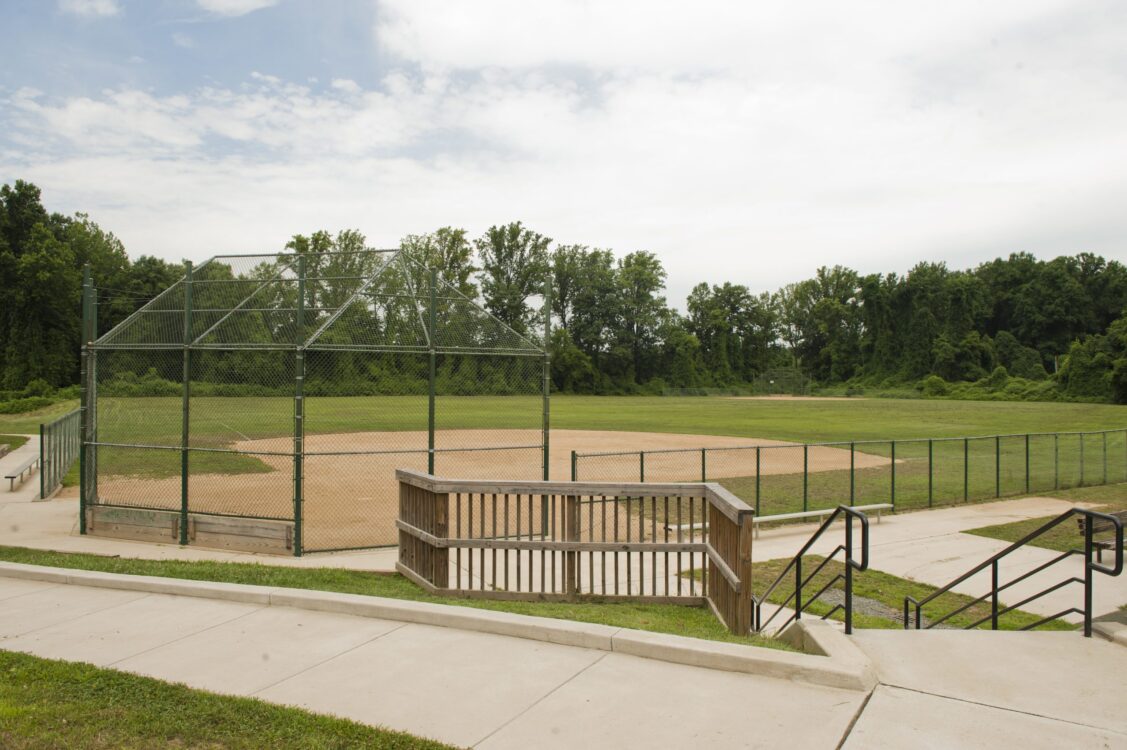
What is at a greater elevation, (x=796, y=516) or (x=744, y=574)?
(x=744, y=574)

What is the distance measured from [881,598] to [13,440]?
30.5 meters

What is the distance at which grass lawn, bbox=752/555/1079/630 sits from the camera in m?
8.81

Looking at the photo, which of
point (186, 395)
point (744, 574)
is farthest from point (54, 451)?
point (744, 574)

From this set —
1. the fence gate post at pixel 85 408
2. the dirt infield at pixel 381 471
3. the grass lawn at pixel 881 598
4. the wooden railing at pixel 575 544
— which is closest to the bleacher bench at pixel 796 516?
the dirt infield at pixel 381 471

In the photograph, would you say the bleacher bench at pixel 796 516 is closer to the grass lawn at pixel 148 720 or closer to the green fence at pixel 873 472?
the green fence at pixel 873 472

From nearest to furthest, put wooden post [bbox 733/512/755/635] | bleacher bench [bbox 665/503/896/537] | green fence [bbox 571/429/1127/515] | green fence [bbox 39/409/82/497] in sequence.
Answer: wooden post [bbox 733/512/755/635] → bleacher bench [bbox 665/503/896/537] → green fence [bbox 39/409/82/497] → green fence [bbox 571/429/1127/515]

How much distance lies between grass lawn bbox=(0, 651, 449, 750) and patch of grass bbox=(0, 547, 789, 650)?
2324 millimetres

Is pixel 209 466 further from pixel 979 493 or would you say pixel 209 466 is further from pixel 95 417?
pixel 979 493

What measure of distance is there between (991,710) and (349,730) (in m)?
3.23

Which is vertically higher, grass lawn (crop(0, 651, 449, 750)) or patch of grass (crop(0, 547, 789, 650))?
grass lawn (crop(0, 651, 449, 750))

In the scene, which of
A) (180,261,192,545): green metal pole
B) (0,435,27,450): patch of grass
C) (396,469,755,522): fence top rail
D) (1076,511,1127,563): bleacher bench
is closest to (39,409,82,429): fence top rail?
(180,261,192,545): green metal pole

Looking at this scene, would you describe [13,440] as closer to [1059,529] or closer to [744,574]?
[744,574]

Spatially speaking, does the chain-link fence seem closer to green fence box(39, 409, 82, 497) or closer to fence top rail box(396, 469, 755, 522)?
green fence box(39, 409, 82, 497)

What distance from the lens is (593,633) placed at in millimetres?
5199
